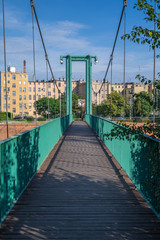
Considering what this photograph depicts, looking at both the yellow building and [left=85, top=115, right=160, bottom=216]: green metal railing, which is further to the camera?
the yellow building

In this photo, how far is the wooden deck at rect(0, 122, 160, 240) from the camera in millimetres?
3553

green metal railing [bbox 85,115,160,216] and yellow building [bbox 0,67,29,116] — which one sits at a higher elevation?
yellow building [bbox 0,67,29,116]

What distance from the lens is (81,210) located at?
428 centimetres

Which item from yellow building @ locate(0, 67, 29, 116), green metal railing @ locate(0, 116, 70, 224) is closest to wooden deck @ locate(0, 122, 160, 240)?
green metal railing @ locate(0, 116, 70, 224)

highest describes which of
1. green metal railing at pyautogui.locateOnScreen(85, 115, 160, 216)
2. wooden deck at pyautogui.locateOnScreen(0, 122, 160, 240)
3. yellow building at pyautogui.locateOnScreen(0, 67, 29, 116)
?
yellow building at pyautogui.locateOnScreen(0, 67, 29, 116)

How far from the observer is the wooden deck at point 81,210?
3.55 meters

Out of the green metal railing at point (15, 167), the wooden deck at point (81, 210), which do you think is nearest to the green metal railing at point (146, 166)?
the wooden deck at point (81, 210)

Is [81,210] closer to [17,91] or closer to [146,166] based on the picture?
[146,166]

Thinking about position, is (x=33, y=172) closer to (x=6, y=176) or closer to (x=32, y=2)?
(x=6, y=176)

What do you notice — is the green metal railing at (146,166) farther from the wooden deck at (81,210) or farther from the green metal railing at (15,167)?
the green metal railing at (15,167)

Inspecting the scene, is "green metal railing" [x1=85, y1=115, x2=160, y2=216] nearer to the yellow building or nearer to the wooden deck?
the wooden deck

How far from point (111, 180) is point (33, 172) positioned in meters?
1.57

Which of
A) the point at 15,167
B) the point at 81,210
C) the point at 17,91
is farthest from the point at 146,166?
the point at 17,91

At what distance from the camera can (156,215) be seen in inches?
160
